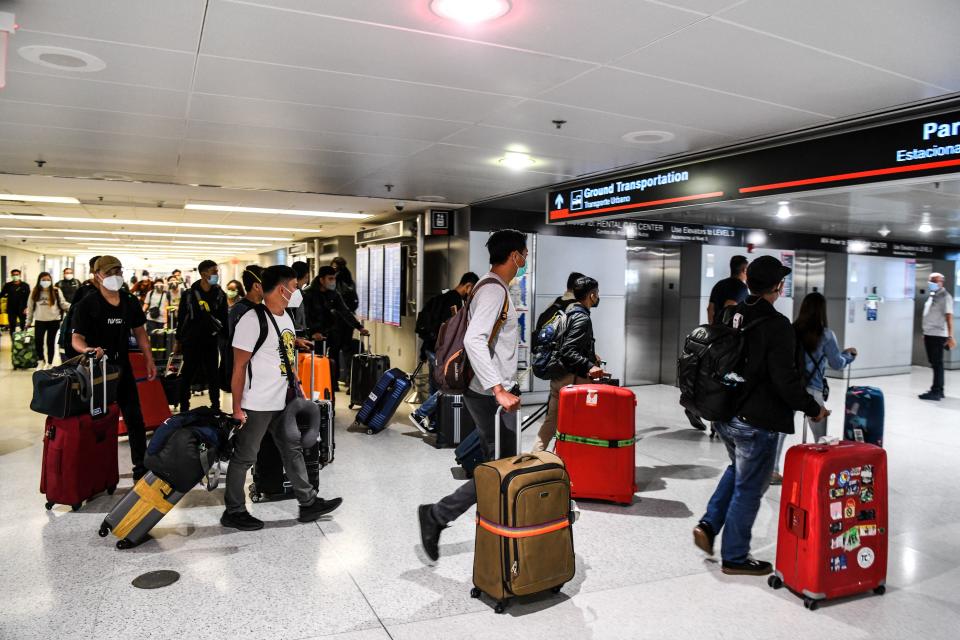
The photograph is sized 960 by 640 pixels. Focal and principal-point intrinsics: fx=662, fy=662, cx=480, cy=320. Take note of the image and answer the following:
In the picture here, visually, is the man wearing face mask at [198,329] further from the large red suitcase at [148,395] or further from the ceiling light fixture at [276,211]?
the ceiling light fixture at [276,211]

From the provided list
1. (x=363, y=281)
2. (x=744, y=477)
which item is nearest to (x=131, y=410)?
(x=744, y=477)

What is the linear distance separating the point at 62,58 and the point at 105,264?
6.07 ft

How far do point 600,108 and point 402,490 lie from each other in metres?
3.14

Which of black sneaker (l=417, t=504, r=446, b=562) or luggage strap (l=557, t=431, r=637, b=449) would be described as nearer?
black sneaker (l=417, t=504, r=446, b=562)

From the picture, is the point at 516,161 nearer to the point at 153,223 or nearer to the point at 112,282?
the point at 112,282

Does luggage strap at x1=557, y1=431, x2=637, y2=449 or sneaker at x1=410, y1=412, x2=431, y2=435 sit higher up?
luggage strap at x1=557, y1=431, x2=637, y2=449

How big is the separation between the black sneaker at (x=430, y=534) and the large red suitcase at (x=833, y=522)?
5.94 ft

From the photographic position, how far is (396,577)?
3600 millimetres

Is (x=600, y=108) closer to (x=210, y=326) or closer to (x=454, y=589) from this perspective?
(x=454, y=589)

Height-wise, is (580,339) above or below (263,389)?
above

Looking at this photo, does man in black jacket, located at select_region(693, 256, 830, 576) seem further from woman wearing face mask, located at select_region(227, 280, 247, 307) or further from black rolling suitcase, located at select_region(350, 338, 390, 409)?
woman wearing face mask, located at select_region(227, 280, 247, 307)

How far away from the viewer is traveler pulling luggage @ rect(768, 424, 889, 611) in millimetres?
3299

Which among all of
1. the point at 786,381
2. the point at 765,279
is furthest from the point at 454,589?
the point at 765,279

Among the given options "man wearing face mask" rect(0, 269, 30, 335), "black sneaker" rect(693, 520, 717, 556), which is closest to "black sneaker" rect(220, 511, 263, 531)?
"black sneaker" rect(693, 520, 717, 556)
